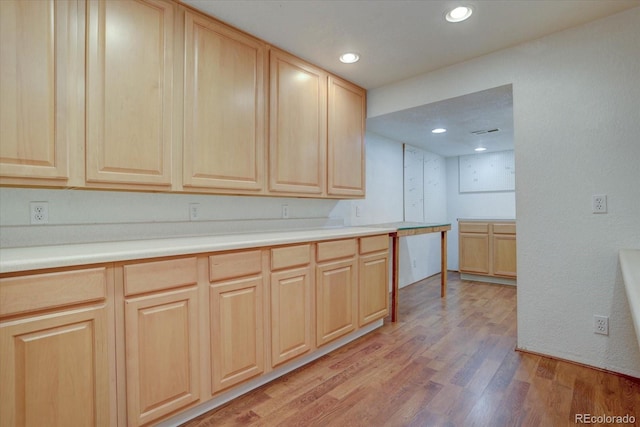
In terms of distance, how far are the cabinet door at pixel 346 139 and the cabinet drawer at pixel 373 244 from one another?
0.50m

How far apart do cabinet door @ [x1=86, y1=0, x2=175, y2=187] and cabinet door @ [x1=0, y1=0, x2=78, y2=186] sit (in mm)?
88

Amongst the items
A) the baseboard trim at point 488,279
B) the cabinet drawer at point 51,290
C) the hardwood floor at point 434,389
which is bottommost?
the hardwood floor at point 434,389

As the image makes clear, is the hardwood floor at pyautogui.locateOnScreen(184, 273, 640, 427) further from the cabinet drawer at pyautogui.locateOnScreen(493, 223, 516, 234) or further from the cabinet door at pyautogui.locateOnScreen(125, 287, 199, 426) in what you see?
the cabinet drawer at pyautogui.locateOnScreen(493, 223, 516, 234)

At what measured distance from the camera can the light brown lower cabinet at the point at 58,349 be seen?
1156 millimetres

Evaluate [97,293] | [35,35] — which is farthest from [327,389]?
[35,35]

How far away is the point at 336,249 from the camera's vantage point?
7.97ft

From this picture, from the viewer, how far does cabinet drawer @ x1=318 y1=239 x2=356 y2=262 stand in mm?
2312

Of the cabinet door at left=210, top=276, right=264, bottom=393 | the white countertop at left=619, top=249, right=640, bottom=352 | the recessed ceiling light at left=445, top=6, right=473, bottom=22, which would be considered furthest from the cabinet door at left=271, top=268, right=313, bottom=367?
the recessed ceiling light at left=445, top=6, right=473, bottom=22

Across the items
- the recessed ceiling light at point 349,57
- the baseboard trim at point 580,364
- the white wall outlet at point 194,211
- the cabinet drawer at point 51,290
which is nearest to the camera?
the cabinet drawer at point 51,290

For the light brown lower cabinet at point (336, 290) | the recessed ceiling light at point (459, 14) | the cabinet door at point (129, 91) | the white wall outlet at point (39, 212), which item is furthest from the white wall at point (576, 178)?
the white wall outlet at point (39, 212)

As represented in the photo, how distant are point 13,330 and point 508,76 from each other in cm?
321

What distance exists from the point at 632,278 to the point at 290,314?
170 cm

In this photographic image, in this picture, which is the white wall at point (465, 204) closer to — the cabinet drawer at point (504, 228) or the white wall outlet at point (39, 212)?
the cabinet drawer at point (504, 228)

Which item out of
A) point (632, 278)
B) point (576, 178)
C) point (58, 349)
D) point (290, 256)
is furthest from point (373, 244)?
point (58, 349)
